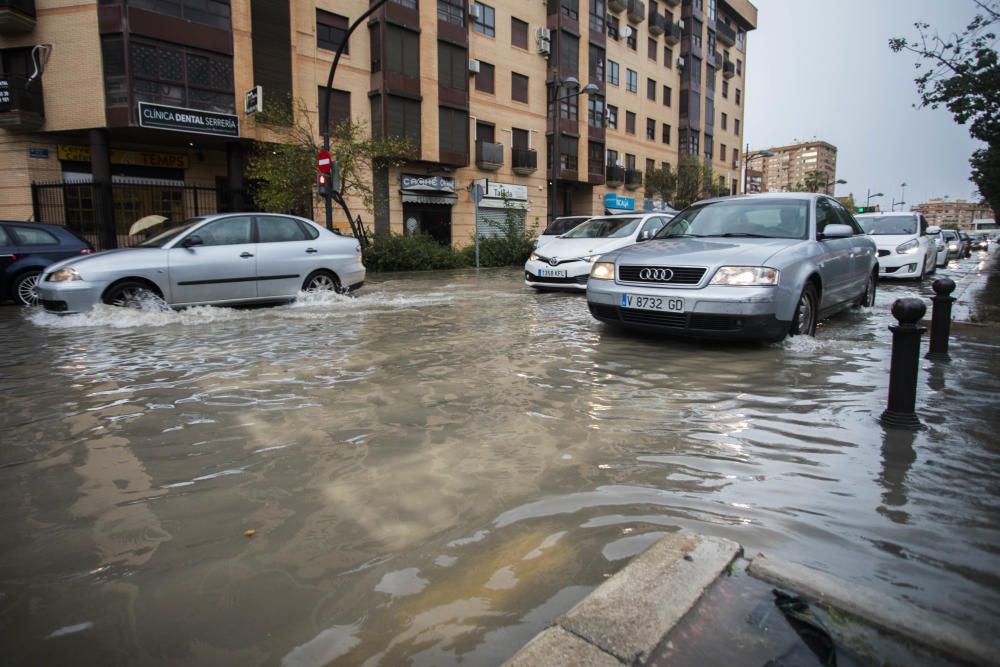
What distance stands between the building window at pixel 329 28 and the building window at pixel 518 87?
954 centimetres

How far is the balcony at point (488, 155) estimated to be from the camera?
94.3 ft

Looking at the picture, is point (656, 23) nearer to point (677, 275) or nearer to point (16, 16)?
point (16, 16)

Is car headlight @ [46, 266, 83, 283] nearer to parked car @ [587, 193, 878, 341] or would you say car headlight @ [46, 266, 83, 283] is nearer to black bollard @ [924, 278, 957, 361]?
parked car @ [587, 193, 878, 341]

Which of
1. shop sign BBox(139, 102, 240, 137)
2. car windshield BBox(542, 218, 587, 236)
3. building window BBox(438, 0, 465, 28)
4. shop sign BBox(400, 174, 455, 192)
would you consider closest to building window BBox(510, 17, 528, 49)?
building window BBox(438, 0, 465, 28)

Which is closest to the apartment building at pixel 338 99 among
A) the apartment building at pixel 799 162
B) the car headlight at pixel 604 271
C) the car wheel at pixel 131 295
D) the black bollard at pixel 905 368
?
the car wheel at pixel 131 295

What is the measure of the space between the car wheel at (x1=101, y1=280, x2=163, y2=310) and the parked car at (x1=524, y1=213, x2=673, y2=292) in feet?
19.8

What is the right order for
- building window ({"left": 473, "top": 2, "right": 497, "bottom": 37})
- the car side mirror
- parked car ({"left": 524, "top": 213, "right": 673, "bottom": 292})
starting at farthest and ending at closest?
building window ({"left": 473, "top": 2, "right": 497, "bottom": 37}), parked car ({"left": 524, "top": 213, "right": 673, "bottom": 292}), the car side mirror

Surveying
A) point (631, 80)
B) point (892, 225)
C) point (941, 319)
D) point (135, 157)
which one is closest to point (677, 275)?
point (941, 319)

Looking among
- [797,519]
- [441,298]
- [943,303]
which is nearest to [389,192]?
[441,298]

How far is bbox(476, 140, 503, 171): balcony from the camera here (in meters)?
28.8

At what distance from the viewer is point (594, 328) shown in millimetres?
7246

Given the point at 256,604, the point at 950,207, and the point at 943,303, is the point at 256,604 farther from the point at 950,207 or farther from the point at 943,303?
the point at 950,207

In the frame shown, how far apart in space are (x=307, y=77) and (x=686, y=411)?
22768 mm

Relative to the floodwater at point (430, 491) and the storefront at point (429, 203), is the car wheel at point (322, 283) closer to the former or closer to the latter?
the floodwater at point (430, 491)
